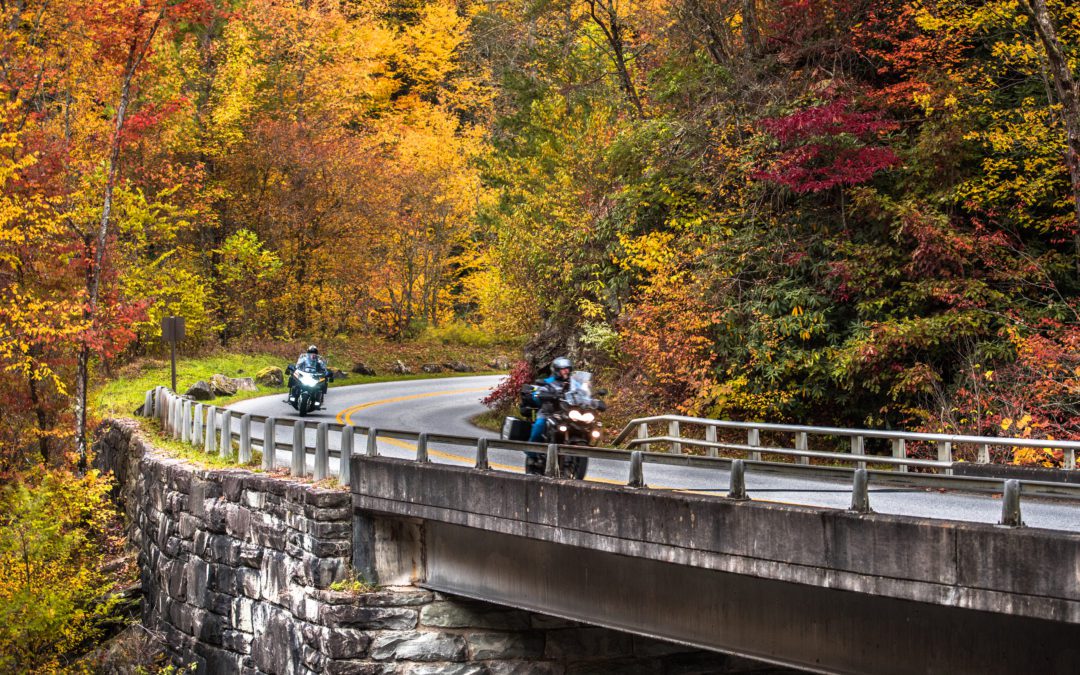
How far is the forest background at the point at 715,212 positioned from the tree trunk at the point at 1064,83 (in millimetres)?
49

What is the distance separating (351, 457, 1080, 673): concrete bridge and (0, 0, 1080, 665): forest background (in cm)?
892

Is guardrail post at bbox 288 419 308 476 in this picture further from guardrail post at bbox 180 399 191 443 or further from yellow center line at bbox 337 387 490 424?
yellow center line at bbox 337 387 490 424

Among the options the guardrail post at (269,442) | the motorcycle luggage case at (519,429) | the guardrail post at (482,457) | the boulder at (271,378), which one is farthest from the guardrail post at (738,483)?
the boulder at (271,378)

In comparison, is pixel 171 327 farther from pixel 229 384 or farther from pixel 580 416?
pixel 580 416

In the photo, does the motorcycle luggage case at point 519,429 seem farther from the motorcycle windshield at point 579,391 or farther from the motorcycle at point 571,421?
the motorcycle windshield at point 579,391

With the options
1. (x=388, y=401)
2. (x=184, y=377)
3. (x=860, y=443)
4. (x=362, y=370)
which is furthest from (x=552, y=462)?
(x=362, y=370)

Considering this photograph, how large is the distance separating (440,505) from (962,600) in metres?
6.66

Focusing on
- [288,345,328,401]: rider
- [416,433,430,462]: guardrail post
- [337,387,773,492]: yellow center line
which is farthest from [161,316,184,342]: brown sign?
[416,433,430,462]: guardrail post

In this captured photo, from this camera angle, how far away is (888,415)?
20.6 metres

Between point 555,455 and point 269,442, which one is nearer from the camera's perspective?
point 555,455

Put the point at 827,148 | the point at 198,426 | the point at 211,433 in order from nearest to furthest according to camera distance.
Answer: the point at 211,433 → the point at 198,426 → the point at 827,148

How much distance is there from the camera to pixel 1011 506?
841 centimetres

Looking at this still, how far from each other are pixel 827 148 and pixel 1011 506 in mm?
15282

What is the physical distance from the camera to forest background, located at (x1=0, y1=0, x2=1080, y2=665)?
65.1 ft
